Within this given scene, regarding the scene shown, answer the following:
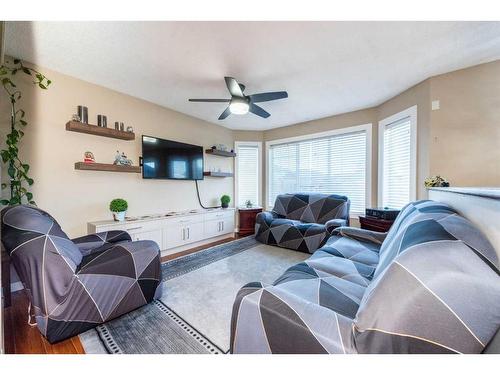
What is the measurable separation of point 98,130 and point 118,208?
108 centimetres

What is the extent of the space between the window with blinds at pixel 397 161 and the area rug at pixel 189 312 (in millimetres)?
1847

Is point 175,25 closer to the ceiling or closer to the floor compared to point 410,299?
closer to the ceiling

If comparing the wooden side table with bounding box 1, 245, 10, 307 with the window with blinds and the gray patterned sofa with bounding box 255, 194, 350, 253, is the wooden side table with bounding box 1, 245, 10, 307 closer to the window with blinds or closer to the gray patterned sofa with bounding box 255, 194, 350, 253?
the gray patterned sofa with bounding box 255, 194, 350, 253

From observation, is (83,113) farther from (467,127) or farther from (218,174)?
(467,127)

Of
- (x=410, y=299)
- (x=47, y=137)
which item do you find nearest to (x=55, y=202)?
(x=47, y=137)

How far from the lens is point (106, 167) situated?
2799 mm

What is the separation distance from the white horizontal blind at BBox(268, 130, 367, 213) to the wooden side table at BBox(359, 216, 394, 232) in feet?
2.41

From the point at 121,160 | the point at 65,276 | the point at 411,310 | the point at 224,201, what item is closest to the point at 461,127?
the point at 411,310

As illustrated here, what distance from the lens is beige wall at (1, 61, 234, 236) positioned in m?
2.40

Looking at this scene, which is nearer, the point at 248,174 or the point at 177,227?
the point at 177,227

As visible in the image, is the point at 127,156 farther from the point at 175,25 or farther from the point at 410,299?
the point at 410,299

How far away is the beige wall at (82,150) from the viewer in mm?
2398
